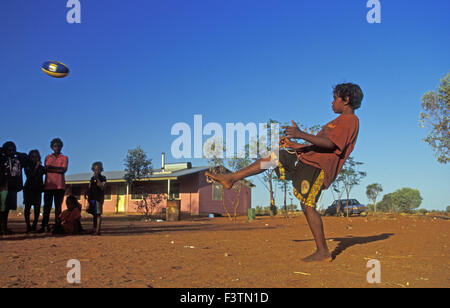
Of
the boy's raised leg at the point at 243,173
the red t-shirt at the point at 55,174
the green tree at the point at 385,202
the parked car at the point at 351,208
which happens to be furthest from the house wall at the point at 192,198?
the green tree at the point at 385,202

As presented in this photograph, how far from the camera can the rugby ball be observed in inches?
346

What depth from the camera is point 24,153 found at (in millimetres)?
7871

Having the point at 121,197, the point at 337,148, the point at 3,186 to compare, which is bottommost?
the point at 121,197

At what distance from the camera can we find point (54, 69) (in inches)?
347

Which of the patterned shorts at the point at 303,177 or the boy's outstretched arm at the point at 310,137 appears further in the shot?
the patterned shorts at the point at 303,177

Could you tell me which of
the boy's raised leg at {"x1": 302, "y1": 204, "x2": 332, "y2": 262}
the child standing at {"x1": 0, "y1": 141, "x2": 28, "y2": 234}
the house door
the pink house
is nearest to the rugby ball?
the child standing at {"x1": 0, "y1": 141, "x2": 28, "y2": 234}

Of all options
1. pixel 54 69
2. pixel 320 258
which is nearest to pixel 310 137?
pixel 320 258

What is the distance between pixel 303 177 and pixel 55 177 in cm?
566

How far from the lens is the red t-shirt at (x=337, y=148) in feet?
12.8

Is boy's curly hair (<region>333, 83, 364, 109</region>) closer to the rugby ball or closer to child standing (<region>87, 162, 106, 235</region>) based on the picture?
child standing (<region>87, 162, 106, 235</region>)

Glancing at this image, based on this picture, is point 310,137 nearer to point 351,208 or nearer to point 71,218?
point 71,218

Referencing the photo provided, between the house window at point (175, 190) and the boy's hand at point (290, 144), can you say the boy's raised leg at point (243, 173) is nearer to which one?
the boy's hand at point (290, 144)

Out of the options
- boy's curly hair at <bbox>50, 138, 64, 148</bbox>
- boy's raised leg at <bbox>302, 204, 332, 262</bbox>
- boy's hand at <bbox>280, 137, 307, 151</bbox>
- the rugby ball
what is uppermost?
the rugby ball
